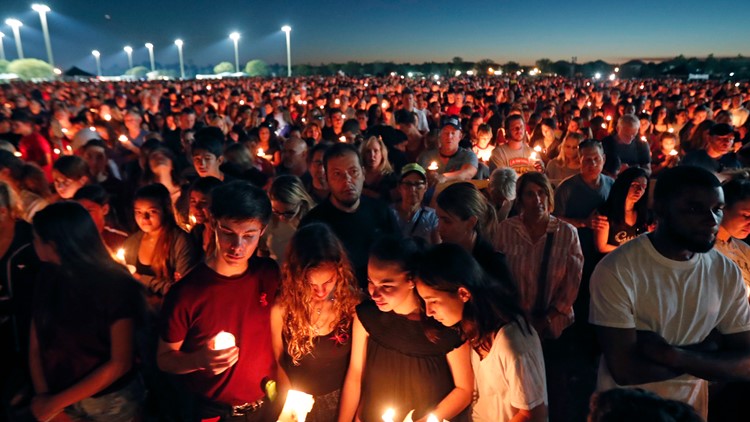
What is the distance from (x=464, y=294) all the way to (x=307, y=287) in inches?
30.4

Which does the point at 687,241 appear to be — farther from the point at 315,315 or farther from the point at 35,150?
the point at 35,150

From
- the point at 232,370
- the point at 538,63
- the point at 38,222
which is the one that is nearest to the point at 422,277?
the point at 232,370

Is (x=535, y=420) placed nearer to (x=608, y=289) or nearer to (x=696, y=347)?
(x=608, y=289)

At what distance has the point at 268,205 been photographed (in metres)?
2.45

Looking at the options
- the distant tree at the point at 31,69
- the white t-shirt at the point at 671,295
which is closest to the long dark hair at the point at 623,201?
the white t-shirt at the point at 671,295

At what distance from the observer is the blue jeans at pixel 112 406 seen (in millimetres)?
2410

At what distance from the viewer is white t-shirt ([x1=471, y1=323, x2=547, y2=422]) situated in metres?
1.96

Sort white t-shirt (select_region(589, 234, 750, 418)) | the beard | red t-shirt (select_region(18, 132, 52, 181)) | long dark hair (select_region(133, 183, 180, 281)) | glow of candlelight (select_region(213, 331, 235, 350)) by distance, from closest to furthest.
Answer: the beard
white t-shirt (select_region(589, 234, 750, 418))
glow of candlelight (select_region(213, 331, 235, 350))
long dark hair (select_region(133, 183, 180, 281))
red t-shirt (select_region(18, 132, 52, 181))

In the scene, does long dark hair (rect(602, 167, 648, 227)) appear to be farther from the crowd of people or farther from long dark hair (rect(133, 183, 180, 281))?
long dark hair (rect(133, 183, 180, 281))

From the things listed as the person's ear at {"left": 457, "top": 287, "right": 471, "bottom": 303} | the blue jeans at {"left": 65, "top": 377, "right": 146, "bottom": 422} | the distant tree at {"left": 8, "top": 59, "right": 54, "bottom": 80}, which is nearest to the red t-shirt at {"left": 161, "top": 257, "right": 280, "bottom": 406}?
the blue jeans at {"left": 65, "top": 377, "right": 146, "bottom": 422}

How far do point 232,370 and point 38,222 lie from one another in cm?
121

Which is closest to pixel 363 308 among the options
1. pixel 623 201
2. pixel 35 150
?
pixel 623 201

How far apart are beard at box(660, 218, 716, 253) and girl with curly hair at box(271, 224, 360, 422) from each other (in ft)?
4.84

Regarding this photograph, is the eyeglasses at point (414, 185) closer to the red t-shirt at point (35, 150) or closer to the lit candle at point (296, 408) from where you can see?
the lit candle at point (296, 408)
